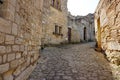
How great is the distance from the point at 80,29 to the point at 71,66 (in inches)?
398

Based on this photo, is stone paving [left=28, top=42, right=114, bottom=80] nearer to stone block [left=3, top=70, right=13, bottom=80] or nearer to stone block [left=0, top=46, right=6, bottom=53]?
stone block [left=3, top=70, right=13, bottom=80]

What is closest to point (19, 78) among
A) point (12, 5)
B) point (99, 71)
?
point (12, 5)

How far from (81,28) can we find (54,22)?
5.87 meters

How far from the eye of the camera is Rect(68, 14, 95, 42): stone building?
12.8 m

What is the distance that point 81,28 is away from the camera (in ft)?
46.6

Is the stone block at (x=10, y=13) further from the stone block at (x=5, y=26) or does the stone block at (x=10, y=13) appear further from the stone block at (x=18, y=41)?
the stone block at (x=18, y=41)

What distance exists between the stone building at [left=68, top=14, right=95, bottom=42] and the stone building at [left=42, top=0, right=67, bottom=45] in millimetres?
1820

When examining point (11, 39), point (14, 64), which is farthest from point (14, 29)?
point (14, 64)

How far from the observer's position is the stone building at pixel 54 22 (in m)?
8.14

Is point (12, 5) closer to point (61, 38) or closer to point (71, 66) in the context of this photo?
point (71, 66)

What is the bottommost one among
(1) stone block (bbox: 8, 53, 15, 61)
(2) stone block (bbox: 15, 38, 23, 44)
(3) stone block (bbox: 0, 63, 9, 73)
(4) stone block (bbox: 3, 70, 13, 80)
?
(4) stone block (bbox: 3, 70, 13, 80)

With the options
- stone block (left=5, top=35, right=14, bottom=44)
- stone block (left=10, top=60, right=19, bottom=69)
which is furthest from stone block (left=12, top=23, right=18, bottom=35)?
stone block (left=10, top=60, right=19, bottom=69)

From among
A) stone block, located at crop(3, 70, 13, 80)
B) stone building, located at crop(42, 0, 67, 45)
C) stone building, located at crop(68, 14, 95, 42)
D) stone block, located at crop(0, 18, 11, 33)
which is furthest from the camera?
stone building, located at crop(68, 14, 95, 42)

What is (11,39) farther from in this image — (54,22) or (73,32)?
(73,32)
